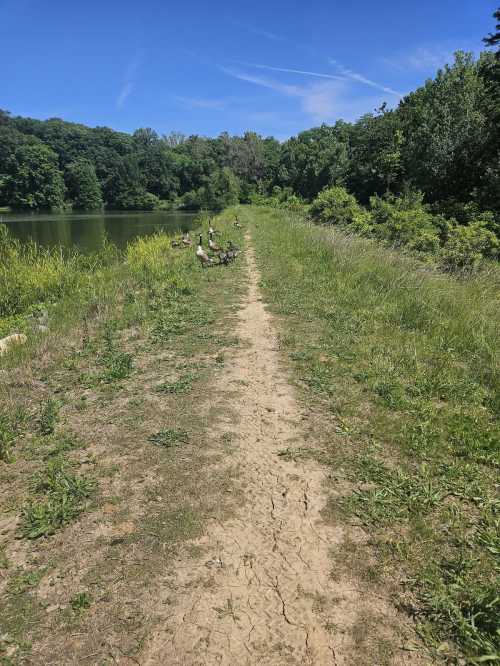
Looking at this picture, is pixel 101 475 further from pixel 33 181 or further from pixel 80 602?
pixel 33 181

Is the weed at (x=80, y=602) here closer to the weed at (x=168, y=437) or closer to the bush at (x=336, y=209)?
the weed at (x=168, y=437)

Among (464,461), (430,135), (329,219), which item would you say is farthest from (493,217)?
(464,461)

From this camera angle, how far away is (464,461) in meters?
4.08

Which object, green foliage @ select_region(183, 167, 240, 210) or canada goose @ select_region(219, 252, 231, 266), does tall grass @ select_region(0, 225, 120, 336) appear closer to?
canada goose @ select_region(219, 252, 231, 266)

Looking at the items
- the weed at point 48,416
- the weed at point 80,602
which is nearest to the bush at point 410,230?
the weed at point 48,416

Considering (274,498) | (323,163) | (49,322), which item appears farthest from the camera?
(323,163)

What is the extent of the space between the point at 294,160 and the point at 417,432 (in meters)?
80.1

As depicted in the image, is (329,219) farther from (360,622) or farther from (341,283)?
(360,622)

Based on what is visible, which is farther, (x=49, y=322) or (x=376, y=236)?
(x=376, y=236)

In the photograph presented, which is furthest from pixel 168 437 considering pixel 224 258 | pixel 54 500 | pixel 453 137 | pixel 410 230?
pixel 453 137

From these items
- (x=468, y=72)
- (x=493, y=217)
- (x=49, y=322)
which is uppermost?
(x=468, y=72)

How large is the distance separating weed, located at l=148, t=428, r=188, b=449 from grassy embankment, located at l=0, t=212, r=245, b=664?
0.05 ft

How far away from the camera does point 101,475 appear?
3887 mm

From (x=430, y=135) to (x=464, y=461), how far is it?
3386cm
